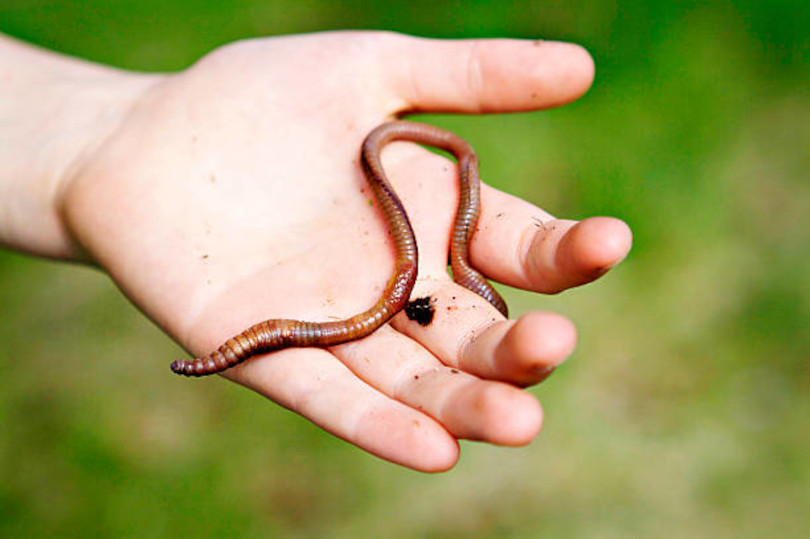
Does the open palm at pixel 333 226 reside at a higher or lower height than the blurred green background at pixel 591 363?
higher

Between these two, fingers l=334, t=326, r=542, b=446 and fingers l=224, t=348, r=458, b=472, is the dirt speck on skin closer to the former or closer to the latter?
fingers l=334, t=326, r=542, b=446

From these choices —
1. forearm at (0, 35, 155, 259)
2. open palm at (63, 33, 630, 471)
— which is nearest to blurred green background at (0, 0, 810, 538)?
forearm at (0, 35, 155, 259)

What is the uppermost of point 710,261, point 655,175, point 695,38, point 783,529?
point 695,38

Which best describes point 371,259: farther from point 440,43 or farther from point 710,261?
point 710,261

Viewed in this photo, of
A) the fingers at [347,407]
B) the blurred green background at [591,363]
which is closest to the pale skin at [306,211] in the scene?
the fingers at [347,407]

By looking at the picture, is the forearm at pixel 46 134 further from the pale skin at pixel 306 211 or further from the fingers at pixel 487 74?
the fingers at pixel 487 74

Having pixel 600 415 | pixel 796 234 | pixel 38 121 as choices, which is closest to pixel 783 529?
pixel 600 415
